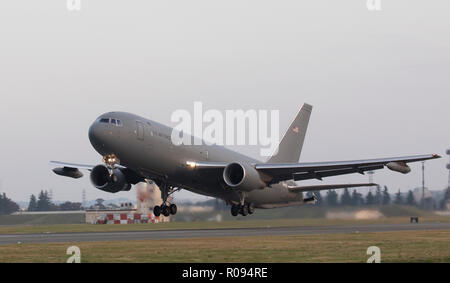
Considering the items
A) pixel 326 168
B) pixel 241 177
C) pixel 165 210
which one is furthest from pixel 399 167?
pixel 165 210

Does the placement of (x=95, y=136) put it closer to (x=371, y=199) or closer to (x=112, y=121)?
(x=112, y=121)

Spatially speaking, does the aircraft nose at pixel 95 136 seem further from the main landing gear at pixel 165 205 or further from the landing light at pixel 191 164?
the main landing gear at pixel 165 205

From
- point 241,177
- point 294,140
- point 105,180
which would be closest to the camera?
point 241,177

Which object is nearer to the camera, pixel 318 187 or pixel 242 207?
pixel 242 207

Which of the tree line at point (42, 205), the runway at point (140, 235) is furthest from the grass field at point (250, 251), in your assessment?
the tree line at point (42, 205)

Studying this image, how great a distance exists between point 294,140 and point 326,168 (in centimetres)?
1082

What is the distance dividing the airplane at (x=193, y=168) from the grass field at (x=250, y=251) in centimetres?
846

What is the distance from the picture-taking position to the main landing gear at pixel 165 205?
43.6 metres

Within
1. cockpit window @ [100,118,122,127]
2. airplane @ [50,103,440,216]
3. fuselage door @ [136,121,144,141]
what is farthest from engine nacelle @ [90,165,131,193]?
cockpit window @ [100,118,122,127]

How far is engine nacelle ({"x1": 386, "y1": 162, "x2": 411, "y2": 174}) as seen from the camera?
39.5 meters

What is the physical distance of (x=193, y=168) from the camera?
4156 centimetres

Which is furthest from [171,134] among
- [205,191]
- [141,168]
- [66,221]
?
[66,221]
